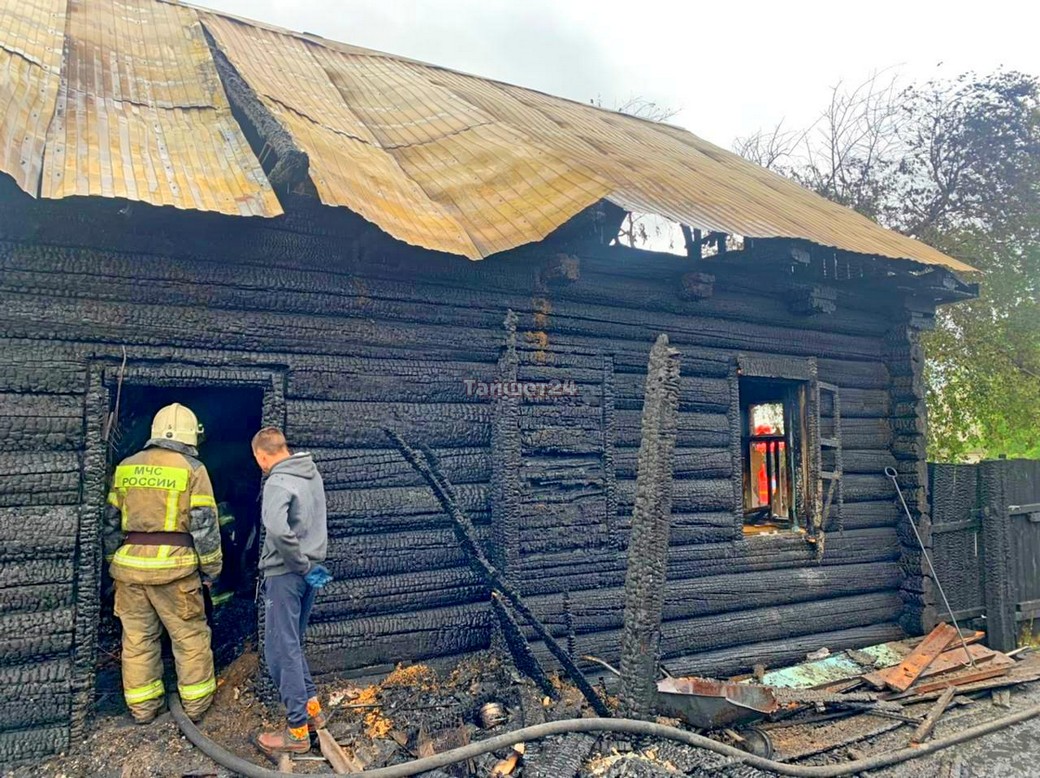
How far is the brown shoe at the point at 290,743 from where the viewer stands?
353cm

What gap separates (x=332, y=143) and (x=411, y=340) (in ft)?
5.01

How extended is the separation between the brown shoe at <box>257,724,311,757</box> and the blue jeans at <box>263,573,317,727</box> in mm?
41

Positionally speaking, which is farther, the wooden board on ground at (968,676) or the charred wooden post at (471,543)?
the wooden board on ground at (968,676)

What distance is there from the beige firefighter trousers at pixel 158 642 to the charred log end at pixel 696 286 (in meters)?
4.42

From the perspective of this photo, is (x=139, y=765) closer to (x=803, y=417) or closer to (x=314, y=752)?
(x=314, y=752)

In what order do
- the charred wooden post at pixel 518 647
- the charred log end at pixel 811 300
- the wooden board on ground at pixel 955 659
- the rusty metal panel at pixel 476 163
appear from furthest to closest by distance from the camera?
the charred log end at pixel 811 300 → the wooden board on ground at pixel 955 659 → the rusty metal panel at pixel 476 163 → the charred wooden post at pixel 518 647

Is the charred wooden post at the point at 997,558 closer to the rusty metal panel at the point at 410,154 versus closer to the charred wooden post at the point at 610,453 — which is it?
the charred wooden post at the point at 610,453

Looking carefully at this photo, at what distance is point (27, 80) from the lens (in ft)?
13.2

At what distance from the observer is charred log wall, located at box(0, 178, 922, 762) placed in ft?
12.1

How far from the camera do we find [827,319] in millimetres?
6879

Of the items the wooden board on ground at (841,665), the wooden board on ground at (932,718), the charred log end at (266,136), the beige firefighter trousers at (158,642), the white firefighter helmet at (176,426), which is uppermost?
the charred log end at (266,136)

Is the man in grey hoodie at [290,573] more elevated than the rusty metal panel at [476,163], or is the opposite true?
the rusty metal panel at [476,163]

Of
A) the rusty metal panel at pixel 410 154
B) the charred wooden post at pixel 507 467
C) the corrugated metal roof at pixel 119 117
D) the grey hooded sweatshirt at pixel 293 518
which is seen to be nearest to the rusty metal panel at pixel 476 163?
the rusty metal panel at pixel 410 154

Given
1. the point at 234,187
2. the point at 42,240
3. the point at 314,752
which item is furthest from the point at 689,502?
the point at 42,240
